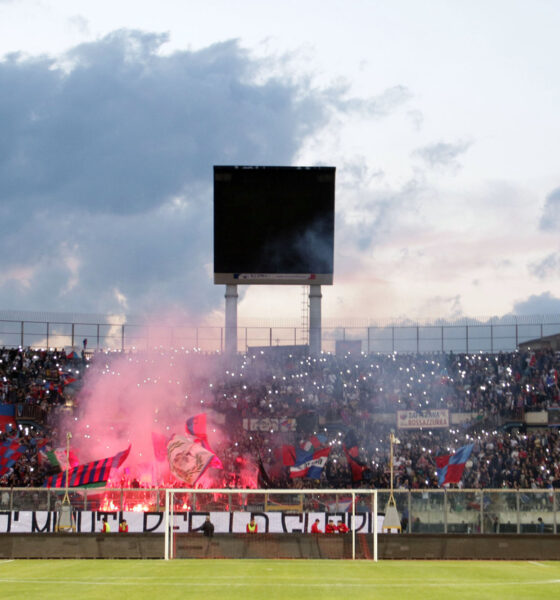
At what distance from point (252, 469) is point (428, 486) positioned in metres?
10.3

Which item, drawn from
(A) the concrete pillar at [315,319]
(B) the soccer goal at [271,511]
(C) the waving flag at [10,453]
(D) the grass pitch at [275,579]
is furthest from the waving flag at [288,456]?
(D) the grass pitch at [275,579]

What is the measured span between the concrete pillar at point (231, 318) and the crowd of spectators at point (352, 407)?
3.32ft

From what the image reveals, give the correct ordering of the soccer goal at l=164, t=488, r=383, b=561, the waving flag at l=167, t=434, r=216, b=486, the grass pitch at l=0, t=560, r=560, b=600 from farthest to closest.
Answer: the waving flag at l=167, t=434, r=216, b=486
the soccer goal at l=164, t=488, r=383, b=561
the grass pitch at l=0, t=560, r=560, b=600

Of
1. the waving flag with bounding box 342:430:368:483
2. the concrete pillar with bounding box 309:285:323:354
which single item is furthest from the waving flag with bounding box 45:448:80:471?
the concrete pillar with bounding box 309:285:323:354

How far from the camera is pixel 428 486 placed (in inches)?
1866

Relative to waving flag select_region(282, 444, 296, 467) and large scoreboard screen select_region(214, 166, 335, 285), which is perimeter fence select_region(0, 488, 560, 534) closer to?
waving flag select_region(282, 444, 296, 467)

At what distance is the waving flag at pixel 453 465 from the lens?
137 feet

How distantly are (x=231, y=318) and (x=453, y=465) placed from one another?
77.4ft

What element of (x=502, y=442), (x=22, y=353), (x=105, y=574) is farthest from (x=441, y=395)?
(x=105, y=574)

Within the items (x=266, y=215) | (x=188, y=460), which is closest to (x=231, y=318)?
(x=266, y=215)

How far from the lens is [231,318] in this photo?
6156cm

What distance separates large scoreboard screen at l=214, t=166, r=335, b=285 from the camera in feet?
193

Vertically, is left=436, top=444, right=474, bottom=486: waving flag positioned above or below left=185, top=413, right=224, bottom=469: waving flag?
below

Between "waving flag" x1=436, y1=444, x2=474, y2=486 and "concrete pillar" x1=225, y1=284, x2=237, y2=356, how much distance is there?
72.4 feet
